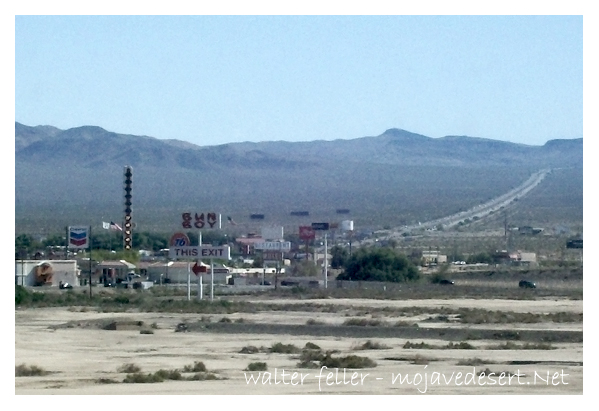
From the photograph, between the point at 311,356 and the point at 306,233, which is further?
the point at 306,233

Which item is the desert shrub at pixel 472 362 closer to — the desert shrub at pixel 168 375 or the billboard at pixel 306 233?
the desert shrub at pixel 168 375

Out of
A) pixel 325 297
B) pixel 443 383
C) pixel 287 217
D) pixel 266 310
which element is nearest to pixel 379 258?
pixel 325 297

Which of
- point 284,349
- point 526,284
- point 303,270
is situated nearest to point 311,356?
point 284,349

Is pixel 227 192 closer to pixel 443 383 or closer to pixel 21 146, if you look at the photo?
pixel 21 146

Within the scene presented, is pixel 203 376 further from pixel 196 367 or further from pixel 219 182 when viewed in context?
pixel 219 182

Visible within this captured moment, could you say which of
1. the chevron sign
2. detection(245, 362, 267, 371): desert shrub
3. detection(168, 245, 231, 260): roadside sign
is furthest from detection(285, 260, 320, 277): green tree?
detection(245, 362, 267, 371): desert shrub

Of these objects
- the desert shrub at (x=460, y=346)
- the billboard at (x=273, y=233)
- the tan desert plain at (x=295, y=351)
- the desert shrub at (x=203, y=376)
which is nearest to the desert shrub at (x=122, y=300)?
the tan desert plain at (x=295, y=351)
